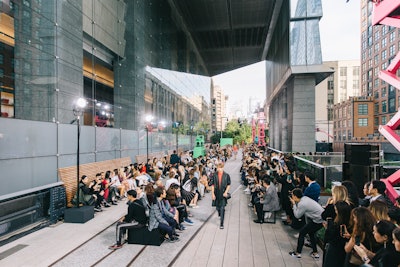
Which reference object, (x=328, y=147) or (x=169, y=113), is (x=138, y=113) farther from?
(x=328, y=147)

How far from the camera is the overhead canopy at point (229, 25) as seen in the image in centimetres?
3956

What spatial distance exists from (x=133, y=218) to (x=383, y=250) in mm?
5765

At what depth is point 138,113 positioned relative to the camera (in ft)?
71.5

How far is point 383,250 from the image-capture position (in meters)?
3.13

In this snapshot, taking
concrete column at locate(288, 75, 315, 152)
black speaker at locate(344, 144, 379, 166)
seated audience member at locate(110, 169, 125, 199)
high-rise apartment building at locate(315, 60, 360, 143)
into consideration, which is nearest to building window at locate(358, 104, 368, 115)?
high-rise apartment building at locate(315, 60, 360, 143)

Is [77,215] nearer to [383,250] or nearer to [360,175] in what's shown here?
[383,250]

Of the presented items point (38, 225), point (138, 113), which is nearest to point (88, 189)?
point (38, 225)

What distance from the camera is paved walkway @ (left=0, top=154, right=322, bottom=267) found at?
6004 millimetres

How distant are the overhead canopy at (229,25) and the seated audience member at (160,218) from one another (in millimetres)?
37163

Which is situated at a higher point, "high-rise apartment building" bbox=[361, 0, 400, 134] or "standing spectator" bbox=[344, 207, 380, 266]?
"high-rise apartment building" bbox=[361, 0, 400, 134]

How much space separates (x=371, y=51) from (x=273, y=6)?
53471mm

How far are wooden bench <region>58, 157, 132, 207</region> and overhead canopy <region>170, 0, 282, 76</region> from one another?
30.4m

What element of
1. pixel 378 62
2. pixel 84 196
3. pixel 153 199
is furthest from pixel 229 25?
pixel 378 62

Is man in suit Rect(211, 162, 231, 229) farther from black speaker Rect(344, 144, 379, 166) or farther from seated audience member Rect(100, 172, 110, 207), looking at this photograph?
black speaker Rect(344, 144, 379, 166)
